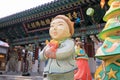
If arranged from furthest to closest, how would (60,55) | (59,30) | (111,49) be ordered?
(59,30) → (60,55) → (111,49)

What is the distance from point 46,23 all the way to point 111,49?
794 centimetres

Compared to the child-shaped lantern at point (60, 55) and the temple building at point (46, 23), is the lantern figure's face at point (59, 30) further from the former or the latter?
the temple building at point (46, 23)

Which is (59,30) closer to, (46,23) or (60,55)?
(60,55)

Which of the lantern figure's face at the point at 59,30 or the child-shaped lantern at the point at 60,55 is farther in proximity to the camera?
the lantern figure's face at the point at 59,30

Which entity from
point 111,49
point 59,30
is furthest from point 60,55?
point 111,49

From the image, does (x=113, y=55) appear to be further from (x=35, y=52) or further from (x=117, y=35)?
(x=35, y=52)

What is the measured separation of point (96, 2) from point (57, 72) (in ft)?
19.6

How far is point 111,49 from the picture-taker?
224cm

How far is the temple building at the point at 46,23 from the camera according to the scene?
8133 mm

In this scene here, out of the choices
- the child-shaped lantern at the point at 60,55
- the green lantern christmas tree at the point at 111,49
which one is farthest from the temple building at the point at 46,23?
the child-shaped lantern at the point at 60,55

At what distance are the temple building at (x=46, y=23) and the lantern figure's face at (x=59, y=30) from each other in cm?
522

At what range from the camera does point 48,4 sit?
9.19m

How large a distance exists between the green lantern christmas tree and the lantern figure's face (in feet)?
1.87

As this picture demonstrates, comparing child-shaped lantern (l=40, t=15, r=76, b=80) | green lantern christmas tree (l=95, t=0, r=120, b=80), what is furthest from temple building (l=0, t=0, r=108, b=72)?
child-shaped lantern (l=40, t=15, r=76, b=80)
